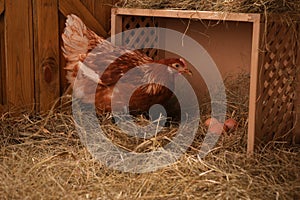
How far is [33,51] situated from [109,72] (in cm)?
48

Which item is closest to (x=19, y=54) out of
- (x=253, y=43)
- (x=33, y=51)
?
(x=33, y=51)

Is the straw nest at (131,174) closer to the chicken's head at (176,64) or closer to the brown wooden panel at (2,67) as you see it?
the brown wooden panel at (2,67)

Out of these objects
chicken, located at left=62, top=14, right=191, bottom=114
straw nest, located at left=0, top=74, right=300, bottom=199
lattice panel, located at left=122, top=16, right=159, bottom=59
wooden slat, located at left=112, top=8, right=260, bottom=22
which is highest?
wooden slat, located at left=112, top=8, right=260, bottom=22

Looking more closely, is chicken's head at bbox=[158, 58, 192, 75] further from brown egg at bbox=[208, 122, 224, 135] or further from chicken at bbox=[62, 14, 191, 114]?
brown egg at bbox=[208, 122, 224, 135]

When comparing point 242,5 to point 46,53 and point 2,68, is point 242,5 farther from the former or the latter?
point 2,68

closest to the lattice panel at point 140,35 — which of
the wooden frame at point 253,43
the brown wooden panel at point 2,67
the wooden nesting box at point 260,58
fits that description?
the wooden nesting box at point 260,58

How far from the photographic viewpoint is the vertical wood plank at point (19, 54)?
2996 mm

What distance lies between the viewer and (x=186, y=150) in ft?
8.47

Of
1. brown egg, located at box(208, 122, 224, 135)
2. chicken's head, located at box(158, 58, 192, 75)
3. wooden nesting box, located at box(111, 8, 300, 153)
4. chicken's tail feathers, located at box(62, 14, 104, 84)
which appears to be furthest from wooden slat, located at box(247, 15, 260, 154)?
chicken's tail feathers, located at box(62, 14, 104, 84)

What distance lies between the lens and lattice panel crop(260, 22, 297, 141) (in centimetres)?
256

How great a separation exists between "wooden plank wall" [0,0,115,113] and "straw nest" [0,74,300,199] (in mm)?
181

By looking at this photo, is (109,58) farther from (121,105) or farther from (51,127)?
(51,127)

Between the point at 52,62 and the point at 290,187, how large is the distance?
160 cm

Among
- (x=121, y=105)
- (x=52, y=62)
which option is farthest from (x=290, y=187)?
(x=52, y=62)
